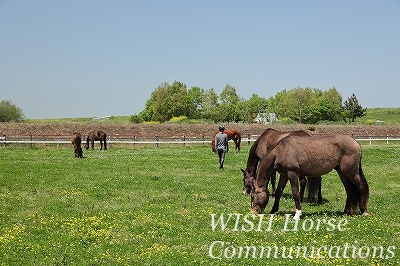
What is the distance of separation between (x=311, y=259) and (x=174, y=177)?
12.4 meters

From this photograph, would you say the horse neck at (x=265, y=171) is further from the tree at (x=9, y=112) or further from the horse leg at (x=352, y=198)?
the tree at (x=9, y=112)

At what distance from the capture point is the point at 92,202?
14.3 m

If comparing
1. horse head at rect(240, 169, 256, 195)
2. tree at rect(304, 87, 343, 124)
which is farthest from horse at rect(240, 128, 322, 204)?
tree at rect(304, 87, 343, 124)

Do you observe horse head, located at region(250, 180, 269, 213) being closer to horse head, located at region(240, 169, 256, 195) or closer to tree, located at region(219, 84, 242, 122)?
horse head, located at region(240, 169, 256, 195)

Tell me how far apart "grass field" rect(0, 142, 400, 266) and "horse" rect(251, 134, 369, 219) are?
55cm

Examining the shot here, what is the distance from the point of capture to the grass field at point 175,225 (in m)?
8.40

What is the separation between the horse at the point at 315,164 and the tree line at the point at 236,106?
7564 cm

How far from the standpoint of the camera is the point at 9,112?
240ft

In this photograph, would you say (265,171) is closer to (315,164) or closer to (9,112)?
(315,164)

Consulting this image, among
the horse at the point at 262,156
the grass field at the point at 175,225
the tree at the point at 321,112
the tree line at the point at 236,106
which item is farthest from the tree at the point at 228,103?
the horse at the point at 262,156

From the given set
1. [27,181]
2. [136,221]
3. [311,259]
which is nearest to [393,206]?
[311,259]

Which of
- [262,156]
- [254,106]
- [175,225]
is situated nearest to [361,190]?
[262,156]

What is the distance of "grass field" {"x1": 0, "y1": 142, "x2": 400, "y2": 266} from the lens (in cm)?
840

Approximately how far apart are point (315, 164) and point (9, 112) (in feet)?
235
